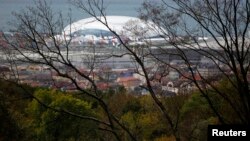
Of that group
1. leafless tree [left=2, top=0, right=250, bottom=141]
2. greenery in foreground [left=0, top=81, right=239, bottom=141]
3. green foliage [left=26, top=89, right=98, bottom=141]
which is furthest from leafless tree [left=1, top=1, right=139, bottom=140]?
green foliage [left=26, top=89, right=98, bottom=141]

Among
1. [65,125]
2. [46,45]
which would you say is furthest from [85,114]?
[46,45]

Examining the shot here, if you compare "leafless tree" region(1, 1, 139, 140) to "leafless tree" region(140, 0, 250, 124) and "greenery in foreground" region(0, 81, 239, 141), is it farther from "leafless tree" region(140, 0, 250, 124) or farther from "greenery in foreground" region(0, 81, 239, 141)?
"greenery in foreground" region(0, 81, 239, 141)

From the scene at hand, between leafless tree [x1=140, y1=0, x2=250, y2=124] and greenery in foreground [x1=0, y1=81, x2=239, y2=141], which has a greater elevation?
leafless tree [x1=140, y1=0, x2=250, y2=124]

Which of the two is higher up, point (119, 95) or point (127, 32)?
point (127, 32)

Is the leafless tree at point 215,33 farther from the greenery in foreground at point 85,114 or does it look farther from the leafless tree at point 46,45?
the greenery in foreground at point 85,114

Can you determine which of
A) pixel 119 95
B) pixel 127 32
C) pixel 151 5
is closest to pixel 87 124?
pixel 127 32

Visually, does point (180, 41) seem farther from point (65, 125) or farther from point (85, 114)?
point (85, 114)

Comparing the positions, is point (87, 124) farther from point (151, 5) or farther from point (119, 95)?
point (119, 95)

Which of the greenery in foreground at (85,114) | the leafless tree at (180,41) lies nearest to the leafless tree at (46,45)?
the leafless tree at (180,41)

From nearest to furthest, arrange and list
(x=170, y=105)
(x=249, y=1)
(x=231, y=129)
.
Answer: (x=231, y=129) → (x=249, y=1) → (x=170, y=105)
